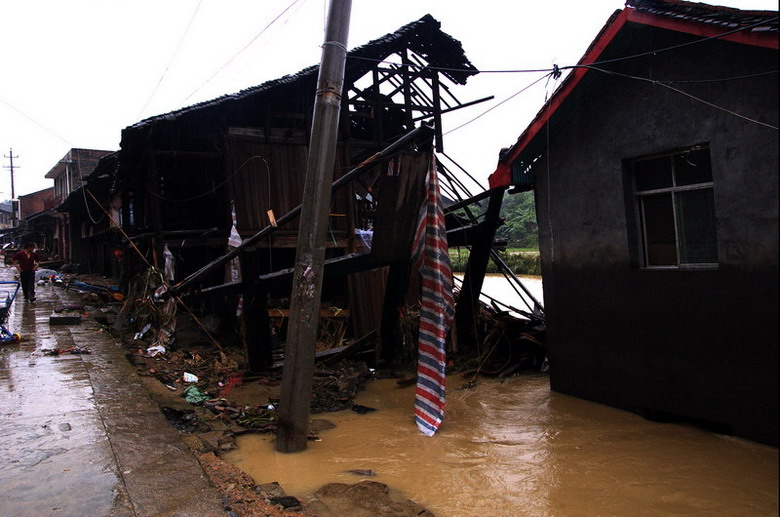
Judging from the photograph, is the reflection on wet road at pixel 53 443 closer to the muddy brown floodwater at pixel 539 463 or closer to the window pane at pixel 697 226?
the muddy brown floodwater at pixel 539 463

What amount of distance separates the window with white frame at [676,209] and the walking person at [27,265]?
14863 mm

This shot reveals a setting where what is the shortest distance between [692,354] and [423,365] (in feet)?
10.1

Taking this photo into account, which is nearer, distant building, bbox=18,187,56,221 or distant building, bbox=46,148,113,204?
Result: distant building, bbox=46,148,113,204

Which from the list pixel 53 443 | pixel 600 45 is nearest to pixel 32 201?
pixel 53 443

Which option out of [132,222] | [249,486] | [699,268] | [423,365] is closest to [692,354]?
[699,268]

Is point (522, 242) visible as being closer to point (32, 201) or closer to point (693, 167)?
point (693, 167)

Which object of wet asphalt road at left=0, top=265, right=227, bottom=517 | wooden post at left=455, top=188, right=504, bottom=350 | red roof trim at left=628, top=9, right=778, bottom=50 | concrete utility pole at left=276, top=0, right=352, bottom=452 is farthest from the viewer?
wooden post at left=455, top=188, right=504, bottom=350

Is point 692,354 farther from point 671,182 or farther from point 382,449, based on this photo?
point 382,449

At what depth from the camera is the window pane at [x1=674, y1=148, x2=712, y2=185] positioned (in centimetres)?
597

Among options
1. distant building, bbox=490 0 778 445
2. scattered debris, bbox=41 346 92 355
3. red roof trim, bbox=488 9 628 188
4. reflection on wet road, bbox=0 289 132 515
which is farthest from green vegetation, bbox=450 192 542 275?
reflection on wet road, bbox=0 289 132 515

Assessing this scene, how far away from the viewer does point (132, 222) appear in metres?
17.9

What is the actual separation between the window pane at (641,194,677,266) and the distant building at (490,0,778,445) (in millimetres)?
14

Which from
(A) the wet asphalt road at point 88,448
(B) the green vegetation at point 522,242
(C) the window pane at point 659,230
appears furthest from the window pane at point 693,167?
(B) the green vegetation at point 522,242

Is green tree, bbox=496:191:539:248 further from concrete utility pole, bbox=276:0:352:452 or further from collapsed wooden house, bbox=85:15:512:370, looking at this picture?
concrete utility pole, bbox=276:0:352:452
